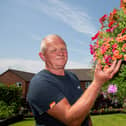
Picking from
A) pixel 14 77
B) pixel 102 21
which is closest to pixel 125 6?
pixel 102 21

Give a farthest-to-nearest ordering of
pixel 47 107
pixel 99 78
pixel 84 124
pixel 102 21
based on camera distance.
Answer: pixel 102 21, pixel 84 124, pixel 47 107, pixel 99 78

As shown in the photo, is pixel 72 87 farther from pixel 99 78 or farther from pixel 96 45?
pixel 96 45

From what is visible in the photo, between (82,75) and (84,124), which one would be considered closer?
(84,124)

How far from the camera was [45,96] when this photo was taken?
1890 millimetres

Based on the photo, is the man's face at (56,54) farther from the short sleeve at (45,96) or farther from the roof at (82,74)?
the roof at (82,74)

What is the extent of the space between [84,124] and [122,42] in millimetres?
2532

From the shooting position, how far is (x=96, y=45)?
495cm

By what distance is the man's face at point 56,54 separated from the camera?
205 cm

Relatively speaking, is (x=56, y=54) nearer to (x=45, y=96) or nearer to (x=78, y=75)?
(x=45, y=96)

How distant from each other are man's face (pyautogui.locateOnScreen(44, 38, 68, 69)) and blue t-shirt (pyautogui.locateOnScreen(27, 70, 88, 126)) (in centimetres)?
11

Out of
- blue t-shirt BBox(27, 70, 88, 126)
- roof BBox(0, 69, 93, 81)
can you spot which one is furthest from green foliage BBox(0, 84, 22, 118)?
roof BBox(0, 69, 93, 81)

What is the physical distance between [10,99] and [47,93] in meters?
20.3

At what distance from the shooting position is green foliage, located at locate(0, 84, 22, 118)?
1989cm

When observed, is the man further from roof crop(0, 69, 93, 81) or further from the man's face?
roof crop(0, 69, 93, 81)
